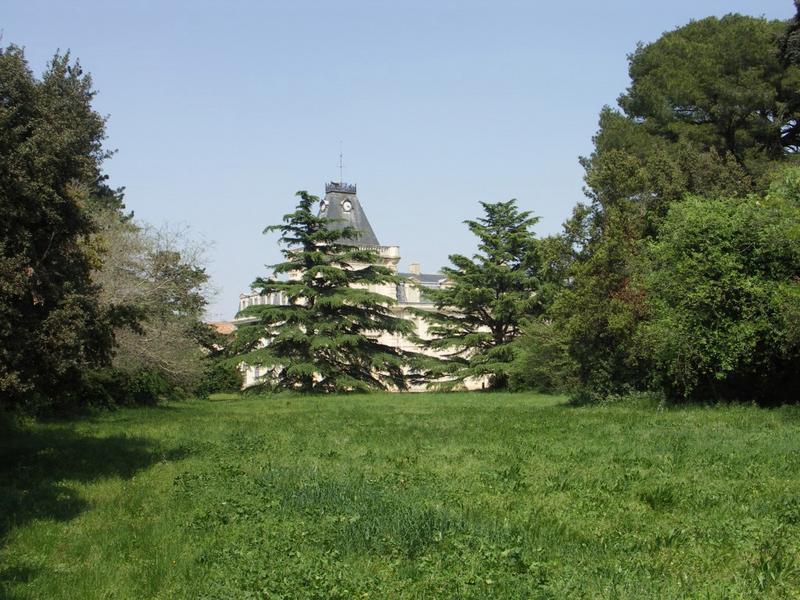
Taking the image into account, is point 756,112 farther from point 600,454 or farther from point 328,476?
point 328,476

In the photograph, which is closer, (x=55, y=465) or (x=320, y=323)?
(x=55, y=465)

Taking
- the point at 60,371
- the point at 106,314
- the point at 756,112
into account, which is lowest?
the point at 60,371

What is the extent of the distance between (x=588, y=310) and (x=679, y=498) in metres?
16.4

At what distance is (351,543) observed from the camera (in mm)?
7594

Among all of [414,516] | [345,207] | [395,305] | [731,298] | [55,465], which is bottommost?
[414,516]

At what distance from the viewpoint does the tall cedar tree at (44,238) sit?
1167cm

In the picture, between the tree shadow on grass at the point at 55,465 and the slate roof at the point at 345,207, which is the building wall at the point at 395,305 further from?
the tree shadow on grass at the point at 55,465

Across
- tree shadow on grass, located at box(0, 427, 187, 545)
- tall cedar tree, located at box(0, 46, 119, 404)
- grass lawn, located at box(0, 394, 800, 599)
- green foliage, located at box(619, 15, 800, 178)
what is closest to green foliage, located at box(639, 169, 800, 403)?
grass lawn, located at box(0, 394, 800, 599)

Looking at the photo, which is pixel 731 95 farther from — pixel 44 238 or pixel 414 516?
pixel 414 516

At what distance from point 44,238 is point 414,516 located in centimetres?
768

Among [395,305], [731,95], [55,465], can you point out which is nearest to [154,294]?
[55,465]

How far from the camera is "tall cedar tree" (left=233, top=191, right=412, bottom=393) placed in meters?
44.8

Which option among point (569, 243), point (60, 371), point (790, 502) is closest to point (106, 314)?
point (60, 371)

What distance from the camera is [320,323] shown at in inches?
1780
